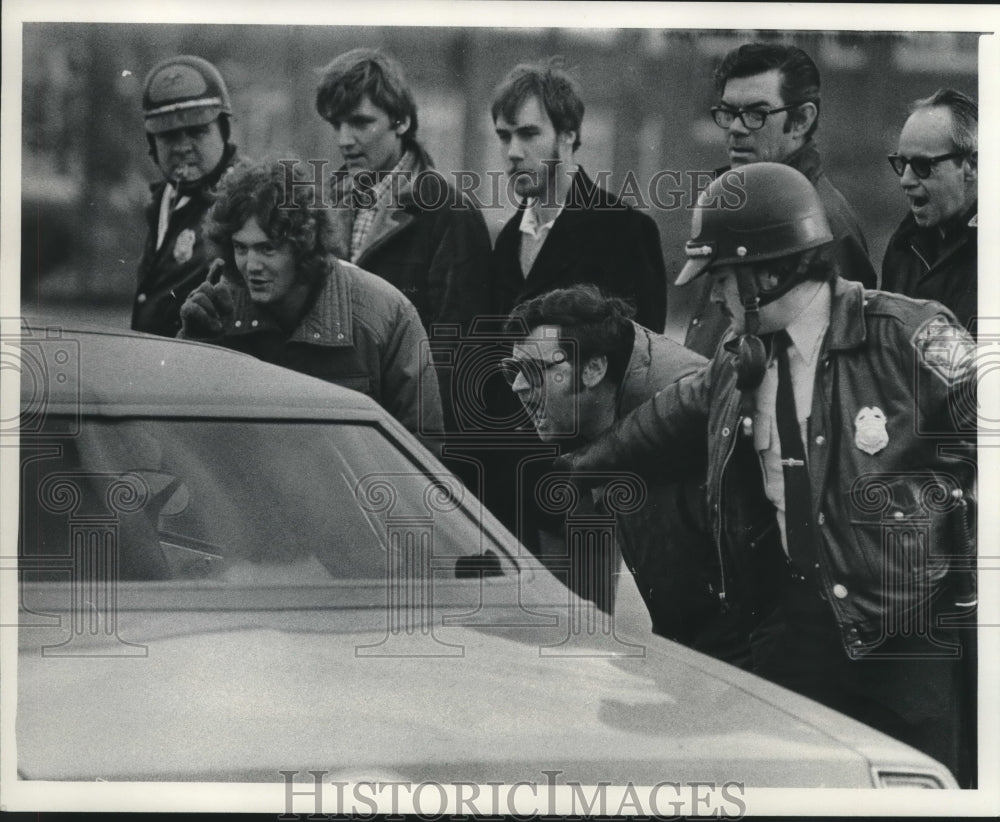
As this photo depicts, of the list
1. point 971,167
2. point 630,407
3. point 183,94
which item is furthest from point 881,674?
point 183,94

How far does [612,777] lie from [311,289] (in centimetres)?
183

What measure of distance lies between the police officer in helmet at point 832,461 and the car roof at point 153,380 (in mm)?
903

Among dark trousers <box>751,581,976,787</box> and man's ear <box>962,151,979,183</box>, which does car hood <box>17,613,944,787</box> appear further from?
man's ear <box>962,151,979,183</box>

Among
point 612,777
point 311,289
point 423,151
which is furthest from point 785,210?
point 612,777

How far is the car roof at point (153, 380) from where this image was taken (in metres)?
3.66

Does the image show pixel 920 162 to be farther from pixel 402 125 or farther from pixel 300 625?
pixel 300 625

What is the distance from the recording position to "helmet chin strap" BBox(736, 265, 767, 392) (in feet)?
12.9

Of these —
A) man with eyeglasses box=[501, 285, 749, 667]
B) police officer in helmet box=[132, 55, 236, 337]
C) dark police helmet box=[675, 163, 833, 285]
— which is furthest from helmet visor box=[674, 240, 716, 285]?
police officer in helmet box=[132, 55, 236, 337]

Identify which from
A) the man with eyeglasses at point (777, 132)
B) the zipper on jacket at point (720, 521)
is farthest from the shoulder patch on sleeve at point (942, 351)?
the zipper on jacket at point (720, 521)

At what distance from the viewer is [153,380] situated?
12.2ft

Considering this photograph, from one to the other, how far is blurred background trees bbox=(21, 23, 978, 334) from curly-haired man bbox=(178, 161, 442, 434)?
0.60ft

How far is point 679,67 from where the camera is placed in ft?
12.8

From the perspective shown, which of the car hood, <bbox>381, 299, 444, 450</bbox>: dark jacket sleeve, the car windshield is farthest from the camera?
<bbox>381, 299, 444, 450</bbox>: dark jacket sleeve

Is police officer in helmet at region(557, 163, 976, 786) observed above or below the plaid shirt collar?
below
